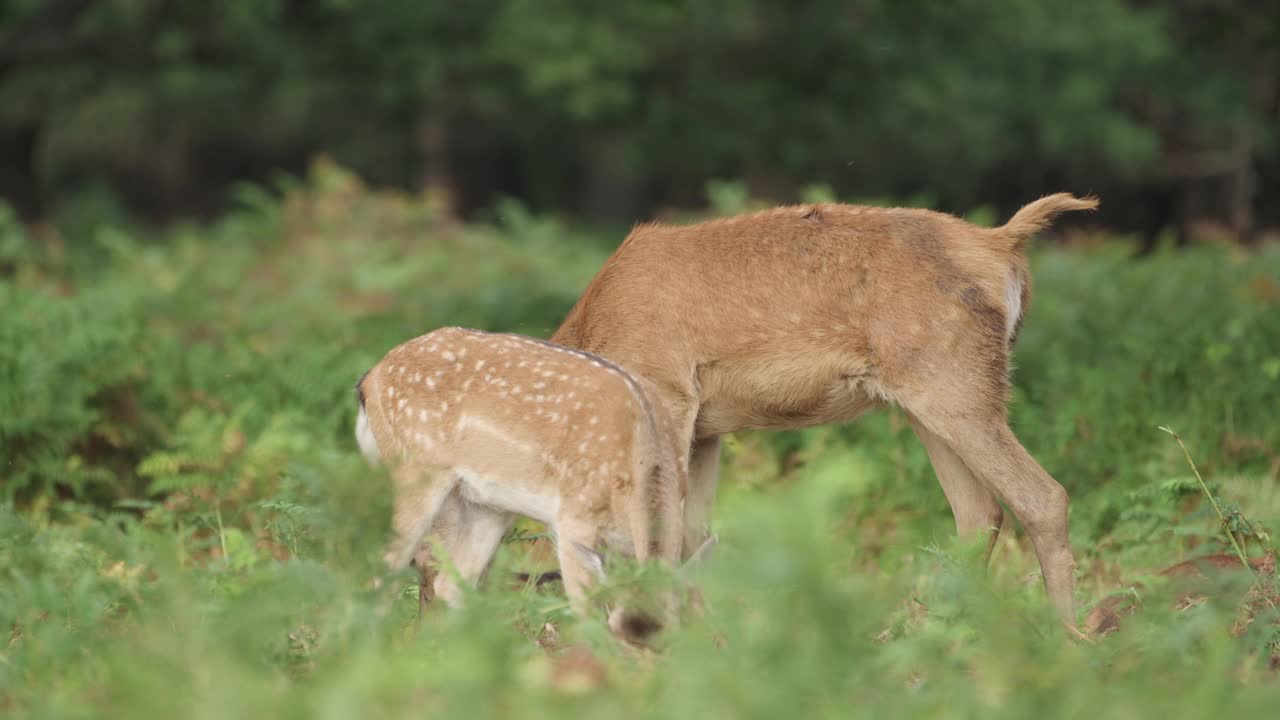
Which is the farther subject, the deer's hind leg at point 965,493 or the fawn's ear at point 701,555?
the deer's hind leg at point 965,493

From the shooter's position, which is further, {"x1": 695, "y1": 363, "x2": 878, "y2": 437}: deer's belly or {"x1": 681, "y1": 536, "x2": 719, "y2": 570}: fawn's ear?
{"x1": 695, "y1": 363, "x2": 878, "y2": 437}: deer's belly

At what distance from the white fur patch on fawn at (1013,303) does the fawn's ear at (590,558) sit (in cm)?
197

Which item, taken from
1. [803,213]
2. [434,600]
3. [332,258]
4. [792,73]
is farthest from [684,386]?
[792,73]

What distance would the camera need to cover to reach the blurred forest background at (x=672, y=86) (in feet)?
62.3

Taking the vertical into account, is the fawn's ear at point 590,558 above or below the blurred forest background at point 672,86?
above

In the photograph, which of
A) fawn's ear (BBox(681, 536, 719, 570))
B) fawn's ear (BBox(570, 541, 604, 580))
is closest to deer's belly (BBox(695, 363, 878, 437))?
fawn's ear (BBox(681, 536, 719, 570))

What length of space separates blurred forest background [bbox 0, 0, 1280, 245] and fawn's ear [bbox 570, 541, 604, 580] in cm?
1311

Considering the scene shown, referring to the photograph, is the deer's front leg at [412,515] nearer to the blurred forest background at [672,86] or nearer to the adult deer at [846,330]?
the adult deer at [846,330]

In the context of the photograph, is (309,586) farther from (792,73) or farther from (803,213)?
(792,73)

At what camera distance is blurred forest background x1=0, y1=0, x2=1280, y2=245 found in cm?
1898

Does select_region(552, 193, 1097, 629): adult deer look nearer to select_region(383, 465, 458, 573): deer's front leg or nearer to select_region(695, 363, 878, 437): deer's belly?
select_region(695, 363, 878, 437): deer's belly

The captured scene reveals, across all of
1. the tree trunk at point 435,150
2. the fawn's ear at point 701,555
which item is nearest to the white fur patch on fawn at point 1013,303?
the fawn's ear at point 701,555

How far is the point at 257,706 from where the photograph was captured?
3.17 m

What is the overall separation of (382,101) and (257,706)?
61.9 feet
